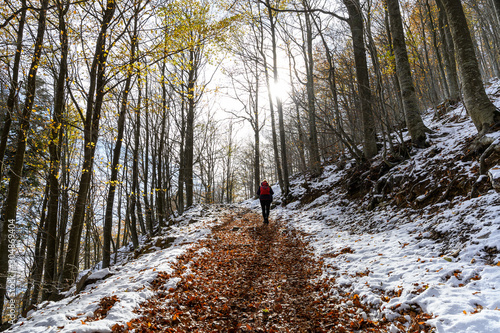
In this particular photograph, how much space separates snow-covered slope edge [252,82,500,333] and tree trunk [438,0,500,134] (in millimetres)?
630

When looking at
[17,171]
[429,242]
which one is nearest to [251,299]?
[429,242]

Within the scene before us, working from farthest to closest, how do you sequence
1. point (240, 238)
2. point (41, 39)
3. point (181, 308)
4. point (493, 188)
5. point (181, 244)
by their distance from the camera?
point (240, 238) < point (181, 244) < point (41, 39) < point (493, 188) < point (181, 308)

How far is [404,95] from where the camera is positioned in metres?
8.11

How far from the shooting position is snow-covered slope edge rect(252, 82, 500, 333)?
112 inches

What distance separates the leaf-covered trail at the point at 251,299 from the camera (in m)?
3.43

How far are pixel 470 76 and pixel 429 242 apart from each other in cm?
426

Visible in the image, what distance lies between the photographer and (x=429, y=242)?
4.30m

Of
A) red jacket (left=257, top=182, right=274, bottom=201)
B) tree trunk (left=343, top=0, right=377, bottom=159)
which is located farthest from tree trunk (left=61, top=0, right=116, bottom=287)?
tree trunk (left=343, top=0, right=377, bottom=159)

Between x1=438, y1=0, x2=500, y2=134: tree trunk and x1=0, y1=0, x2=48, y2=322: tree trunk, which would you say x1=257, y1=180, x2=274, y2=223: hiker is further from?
x1=0, y1=0, x2=48, y2=322: tree trunk

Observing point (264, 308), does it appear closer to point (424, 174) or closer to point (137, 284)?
point (137, 284)

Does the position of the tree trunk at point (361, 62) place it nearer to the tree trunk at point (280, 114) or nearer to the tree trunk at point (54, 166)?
the tree trunk at point (280, 114)

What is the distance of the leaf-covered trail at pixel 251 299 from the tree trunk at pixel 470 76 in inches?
199

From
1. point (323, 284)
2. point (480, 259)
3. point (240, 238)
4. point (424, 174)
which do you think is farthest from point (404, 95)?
point (240, 238)

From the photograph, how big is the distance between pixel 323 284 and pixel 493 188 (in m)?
3.44
